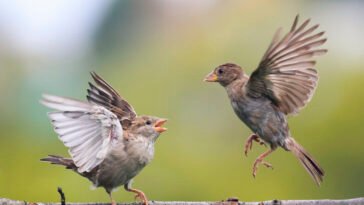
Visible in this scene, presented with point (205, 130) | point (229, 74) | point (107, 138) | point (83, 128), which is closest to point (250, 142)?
point (229, 74)

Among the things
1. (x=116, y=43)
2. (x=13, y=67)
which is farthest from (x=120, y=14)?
(x=13, y=67)

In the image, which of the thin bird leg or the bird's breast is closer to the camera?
the thin bird leg

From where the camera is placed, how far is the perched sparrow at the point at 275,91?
6750 millimetres

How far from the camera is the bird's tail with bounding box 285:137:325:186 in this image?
23.2 feet

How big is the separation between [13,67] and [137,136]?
17.8m

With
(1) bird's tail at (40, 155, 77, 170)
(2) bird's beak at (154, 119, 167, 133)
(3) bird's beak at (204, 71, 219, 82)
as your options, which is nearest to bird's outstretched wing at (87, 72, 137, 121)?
(2) bird's beak at (154, 119, 167, 133)

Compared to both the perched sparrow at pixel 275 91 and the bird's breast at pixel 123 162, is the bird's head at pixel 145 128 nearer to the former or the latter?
the bird's breast at pixel 123 162

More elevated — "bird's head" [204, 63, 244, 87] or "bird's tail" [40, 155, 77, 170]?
"bird's head" [204, 63, 244, 87]

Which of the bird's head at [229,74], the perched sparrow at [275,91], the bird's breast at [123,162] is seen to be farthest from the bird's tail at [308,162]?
the bird's breast at [123,162]

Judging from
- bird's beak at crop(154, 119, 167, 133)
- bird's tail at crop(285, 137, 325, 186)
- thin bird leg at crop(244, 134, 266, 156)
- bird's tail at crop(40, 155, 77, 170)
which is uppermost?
bird's beak at crop(154, 119, 167, 133)

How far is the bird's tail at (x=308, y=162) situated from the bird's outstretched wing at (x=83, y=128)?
1.32 metres

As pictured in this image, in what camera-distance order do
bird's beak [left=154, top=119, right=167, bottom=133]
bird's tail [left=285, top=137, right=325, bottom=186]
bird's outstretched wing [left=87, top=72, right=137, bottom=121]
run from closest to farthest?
1. bird's tail [left=285, top=137, right=325, bottom=186]
2. bird's outstretched wing [left=87, top=72, right=137, bottom=121]
3. bird's beak [left=154, top=119, right=167, bottom=133]

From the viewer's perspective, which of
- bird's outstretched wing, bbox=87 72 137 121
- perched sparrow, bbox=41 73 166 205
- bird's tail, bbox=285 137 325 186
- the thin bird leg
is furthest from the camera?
bird's outstretched wing, bbox=87 72 137 121

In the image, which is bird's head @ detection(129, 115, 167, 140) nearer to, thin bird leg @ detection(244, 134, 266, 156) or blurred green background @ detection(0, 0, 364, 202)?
thin bird leg @ detection(244, 134, 266, 156)
